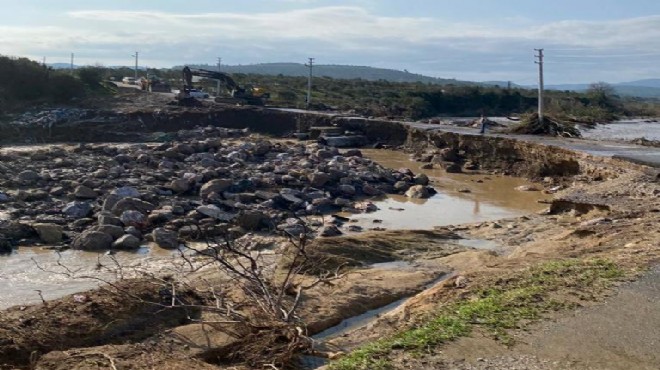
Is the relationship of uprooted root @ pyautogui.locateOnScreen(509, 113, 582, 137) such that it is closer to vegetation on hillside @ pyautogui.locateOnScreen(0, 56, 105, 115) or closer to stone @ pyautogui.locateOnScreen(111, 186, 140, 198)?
stone @ pyautogui.locateOnScreen(111, 186, 140, 198)

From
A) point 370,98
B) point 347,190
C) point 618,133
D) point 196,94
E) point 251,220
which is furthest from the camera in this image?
point 370,98

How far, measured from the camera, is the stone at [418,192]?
784 inches

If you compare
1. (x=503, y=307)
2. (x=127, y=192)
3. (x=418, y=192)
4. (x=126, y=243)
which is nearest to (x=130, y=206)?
(x=127, y=192)

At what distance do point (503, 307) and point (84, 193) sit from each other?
12.5m

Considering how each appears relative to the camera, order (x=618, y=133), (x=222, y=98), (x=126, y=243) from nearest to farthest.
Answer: (x=126, y=243) → (x=618, y=133) → (x=222, y=98)

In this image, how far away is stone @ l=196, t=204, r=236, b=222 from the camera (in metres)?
15.1

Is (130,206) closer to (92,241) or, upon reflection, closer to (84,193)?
(92,241)

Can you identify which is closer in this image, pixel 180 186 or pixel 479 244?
pixel 479 244

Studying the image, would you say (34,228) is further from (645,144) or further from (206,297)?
(645,144)

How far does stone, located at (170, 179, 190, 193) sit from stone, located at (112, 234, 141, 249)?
15.4 feet

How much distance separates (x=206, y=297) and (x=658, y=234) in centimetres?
677

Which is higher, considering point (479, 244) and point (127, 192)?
point (127, 192)

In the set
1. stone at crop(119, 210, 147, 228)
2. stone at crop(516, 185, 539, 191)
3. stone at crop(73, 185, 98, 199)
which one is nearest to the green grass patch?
stone at crop(119, 210, 147, 228)

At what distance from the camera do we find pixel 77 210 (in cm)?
1517
